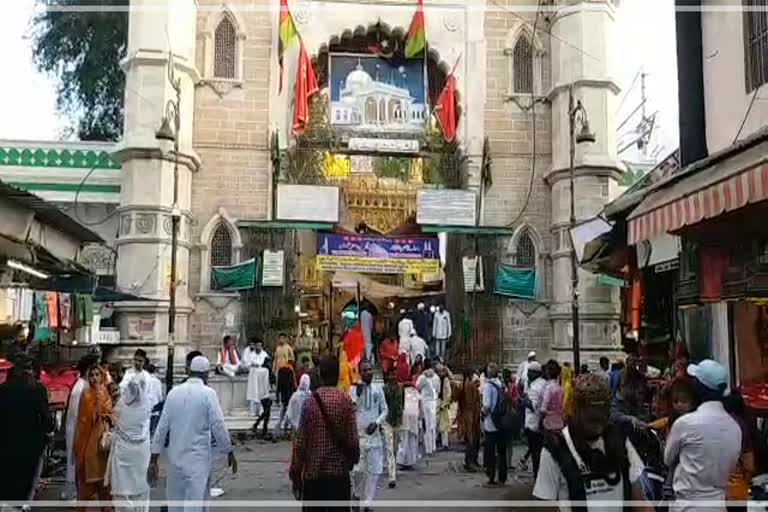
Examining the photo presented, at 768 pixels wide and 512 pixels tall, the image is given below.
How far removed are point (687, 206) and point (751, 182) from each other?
0.98m

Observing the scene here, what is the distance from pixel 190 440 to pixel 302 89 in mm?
14193

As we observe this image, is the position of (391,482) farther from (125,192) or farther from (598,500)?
(125,192)

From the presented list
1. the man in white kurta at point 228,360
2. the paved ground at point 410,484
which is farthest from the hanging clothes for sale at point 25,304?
the man in white kurta at point 228,360

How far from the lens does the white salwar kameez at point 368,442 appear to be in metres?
8.33

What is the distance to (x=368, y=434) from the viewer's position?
27.3 feet

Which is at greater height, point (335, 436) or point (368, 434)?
point (335, 436)

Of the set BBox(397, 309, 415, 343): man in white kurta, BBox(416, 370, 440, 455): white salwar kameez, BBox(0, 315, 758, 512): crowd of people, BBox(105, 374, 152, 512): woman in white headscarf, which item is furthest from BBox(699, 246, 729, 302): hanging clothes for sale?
BBox(397, 309, 415, 343): man in white kurta

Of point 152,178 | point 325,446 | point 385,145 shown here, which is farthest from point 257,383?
point 325,446

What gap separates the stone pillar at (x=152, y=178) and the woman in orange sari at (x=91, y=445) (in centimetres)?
1048

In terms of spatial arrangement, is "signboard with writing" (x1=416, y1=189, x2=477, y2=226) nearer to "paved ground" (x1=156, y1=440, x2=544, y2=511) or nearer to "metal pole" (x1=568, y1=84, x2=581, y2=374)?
"metal pole" (x1=568, y1=84, x2=581, y2=374)

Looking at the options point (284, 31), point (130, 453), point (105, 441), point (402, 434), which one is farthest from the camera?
point (284, 31)

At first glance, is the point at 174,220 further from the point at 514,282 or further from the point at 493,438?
the point at 493,438

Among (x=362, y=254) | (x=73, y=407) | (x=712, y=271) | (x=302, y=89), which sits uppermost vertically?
(x=302, y=89)

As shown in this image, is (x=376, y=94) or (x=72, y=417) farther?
(x=376, y=94)
